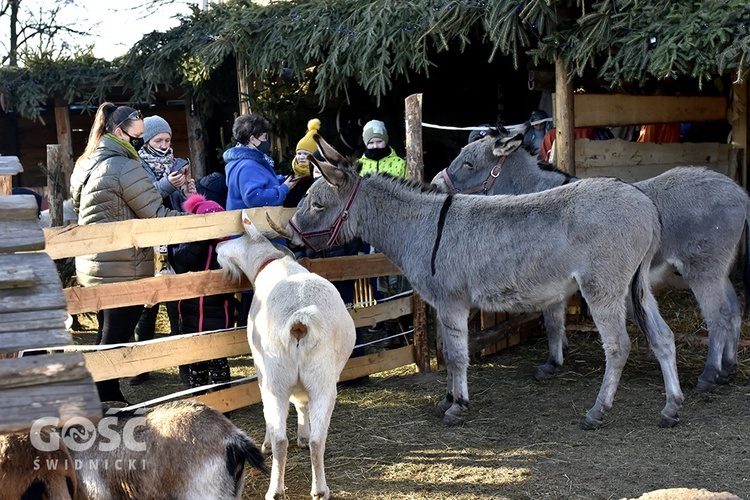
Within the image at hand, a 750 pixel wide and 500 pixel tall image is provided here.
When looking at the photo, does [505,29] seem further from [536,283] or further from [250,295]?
[250,295]

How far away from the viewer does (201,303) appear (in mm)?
5316

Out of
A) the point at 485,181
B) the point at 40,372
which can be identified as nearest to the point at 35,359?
the point at 40,372

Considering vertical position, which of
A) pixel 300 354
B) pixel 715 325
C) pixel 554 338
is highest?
pixel 300 354

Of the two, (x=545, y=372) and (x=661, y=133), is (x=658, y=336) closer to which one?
(x=545, y=372)

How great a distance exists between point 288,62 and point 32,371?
741cm

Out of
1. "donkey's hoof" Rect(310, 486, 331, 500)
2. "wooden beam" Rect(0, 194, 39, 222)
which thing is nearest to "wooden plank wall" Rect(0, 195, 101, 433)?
"wooden beam" Rect(0, 194, 39, 222)

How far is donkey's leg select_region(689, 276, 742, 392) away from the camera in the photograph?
233 inches

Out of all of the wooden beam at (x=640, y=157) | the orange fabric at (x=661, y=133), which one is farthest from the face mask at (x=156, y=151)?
the orange fabric at (x=661, y=133)

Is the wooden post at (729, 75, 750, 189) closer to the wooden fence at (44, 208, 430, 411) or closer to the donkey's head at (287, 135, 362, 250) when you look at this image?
the donkey's head at (287, 135, 362, 250)

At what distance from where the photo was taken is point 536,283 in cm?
526

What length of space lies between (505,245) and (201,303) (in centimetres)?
211

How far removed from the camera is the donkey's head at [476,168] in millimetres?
6641

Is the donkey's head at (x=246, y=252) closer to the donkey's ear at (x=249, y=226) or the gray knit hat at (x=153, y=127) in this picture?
the donkey's ear at (x=249, y=226)

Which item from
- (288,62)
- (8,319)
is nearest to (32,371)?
(8,319)
